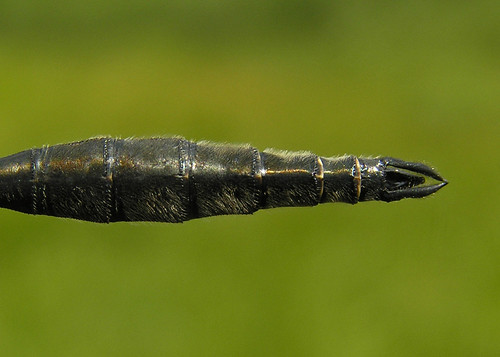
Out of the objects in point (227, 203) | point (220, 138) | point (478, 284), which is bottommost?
point (478, 284)

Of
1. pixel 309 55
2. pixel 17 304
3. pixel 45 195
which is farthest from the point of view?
pixel 309 55

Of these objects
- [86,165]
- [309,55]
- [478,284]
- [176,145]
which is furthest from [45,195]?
[478,284]

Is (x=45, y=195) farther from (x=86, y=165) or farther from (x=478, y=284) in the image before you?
(x=478, y=284)

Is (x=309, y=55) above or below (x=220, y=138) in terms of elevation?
above

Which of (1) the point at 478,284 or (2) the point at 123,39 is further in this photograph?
(2) the point at 123,39
